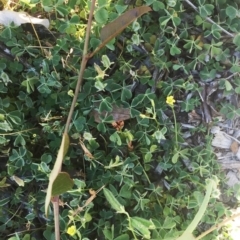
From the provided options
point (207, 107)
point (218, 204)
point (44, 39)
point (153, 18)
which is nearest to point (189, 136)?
point (207, 107)

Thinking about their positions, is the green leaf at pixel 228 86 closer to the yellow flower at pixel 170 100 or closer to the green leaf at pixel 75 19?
the yellow flower at pixel 170 100

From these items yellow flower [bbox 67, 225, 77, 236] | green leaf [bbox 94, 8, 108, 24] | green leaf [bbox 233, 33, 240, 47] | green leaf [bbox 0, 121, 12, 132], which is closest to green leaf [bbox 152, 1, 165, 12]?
green leaf [bbox 94, 8, 108, 24]

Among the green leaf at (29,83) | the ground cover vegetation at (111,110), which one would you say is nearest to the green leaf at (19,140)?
the ground cover vegetation at (111,110)

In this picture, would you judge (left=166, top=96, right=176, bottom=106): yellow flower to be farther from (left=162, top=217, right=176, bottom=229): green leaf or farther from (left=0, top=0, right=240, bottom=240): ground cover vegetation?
(left=162, top=217, right=176, bottom=229): green leaf

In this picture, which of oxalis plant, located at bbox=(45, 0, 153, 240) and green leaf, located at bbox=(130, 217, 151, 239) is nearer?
oxalis plant, located at bbox=(45, 0, 153, 240)

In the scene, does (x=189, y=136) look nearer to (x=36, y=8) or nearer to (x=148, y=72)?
(x=148, y=72)

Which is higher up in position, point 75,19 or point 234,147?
point 75,19

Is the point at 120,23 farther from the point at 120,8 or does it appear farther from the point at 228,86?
the point at 228,86

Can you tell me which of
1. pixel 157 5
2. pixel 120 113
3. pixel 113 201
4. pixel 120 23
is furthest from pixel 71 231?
pixel 157 5

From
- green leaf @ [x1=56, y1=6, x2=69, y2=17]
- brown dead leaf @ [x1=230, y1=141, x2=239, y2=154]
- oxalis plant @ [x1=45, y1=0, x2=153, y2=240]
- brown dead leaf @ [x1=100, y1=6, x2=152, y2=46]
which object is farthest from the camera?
brown dead leaf @ [x1=230, y1=141, x2=239, y2=154]
